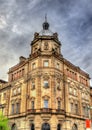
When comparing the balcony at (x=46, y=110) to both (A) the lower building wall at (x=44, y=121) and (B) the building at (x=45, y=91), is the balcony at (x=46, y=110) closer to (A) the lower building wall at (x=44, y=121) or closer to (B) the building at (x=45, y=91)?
(B) the building at (x=45, y=91)

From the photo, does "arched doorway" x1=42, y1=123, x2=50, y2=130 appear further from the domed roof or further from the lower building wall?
the domed roof

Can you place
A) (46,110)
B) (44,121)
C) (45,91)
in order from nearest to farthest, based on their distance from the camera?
(44,121) → (46,110) → (45,91)

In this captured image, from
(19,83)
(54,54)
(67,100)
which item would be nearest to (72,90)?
(67,100)

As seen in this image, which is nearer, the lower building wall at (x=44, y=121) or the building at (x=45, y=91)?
the lower building wall at (x=44, y=121)

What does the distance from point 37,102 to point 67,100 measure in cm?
804

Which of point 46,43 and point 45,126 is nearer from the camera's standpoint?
point 45,126

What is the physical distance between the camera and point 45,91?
140 feet

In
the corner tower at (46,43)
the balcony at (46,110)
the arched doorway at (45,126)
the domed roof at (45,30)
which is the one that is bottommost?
the arched doorway at (45,126)

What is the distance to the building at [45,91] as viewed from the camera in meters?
41.3

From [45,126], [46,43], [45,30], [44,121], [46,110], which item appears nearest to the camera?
[45,126]

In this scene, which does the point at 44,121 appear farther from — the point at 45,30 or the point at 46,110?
the point at 45,30

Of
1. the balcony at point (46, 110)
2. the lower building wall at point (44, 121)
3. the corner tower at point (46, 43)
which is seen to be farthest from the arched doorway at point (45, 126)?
the corner tower at point (46, 43)

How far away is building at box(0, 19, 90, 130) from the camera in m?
41.3

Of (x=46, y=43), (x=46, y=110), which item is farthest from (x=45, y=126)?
(x=46, y=43)
